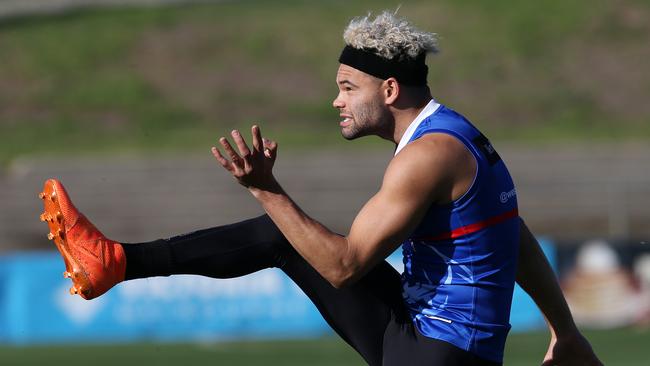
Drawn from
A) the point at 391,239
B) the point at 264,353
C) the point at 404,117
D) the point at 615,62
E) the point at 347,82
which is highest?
the point at 615,62

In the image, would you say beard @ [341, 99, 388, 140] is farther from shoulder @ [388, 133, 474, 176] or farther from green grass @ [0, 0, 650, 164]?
green grass @ [0, 0, 650, 164]

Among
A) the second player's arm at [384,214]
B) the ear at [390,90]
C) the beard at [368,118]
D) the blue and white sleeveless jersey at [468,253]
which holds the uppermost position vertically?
the ear at [390,90]

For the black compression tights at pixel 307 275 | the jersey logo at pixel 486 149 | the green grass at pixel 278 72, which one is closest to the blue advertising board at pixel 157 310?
the black compression tights at pixel 307 275

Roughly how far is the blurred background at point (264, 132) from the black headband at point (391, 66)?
6510 mm

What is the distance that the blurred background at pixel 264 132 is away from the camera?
14781 mm

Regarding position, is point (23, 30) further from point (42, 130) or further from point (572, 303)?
point (572, 303)

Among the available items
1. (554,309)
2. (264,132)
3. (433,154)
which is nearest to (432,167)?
(433,154)

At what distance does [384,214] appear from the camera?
4582 mm

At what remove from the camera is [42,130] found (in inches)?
1107

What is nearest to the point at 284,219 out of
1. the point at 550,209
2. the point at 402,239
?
the point at 402,239

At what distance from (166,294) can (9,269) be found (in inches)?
82.3

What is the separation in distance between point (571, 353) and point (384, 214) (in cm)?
150

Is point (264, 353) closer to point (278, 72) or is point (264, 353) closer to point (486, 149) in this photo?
point (486, 149)

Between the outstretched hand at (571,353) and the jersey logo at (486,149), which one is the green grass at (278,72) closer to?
the outstretched hand at (571,353)
